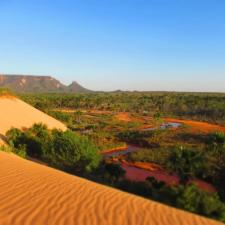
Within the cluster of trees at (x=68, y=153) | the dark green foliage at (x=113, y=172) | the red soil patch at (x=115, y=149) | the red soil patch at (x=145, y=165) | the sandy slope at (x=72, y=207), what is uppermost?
the sandy slope at (x=72, y=207)

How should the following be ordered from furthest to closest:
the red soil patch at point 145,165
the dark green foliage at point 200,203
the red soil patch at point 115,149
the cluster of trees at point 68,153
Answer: the red soil patch at point 115,149, the red soil patch at point 145,165, the cluster of trees at point 68,153, the dark green foliage at point 200,203

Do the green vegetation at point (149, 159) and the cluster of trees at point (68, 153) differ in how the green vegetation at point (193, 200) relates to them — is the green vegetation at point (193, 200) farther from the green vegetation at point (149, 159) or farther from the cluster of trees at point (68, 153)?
the cluster of trees at point (68, 153)

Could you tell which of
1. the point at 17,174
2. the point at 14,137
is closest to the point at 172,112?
the point at 14,137

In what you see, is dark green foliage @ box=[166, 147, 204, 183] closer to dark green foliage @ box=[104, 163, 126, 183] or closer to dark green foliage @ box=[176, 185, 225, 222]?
dark green foliage @ box=[104, 163, 126, 183]

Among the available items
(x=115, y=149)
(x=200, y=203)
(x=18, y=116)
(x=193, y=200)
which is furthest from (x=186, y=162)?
(x=18, y=116)

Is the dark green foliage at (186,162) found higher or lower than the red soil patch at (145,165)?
higher

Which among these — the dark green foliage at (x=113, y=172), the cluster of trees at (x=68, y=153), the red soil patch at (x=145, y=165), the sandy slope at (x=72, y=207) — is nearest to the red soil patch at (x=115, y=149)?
the red soil patch at (x=145, y=165)

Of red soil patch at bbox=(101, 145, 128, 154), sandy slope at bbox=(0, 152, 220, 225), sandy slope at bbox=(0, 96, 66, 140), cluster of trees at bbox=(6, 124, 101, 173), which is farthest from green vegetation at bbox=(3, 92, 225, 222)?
sandy slope at bbox=(0, 96, 66, 140)

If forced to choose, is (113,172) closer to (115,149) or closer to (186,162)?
(186,162)
